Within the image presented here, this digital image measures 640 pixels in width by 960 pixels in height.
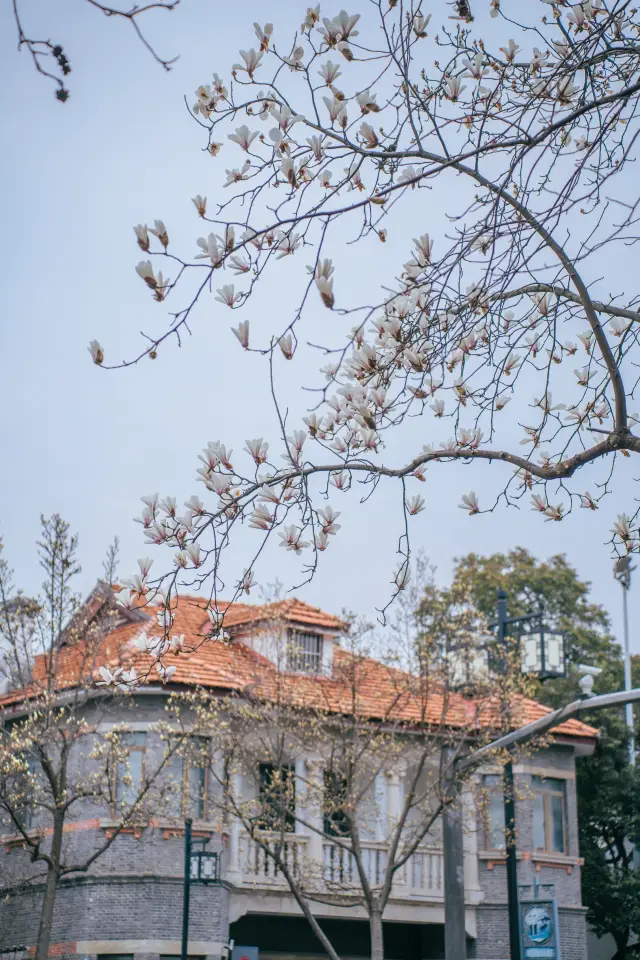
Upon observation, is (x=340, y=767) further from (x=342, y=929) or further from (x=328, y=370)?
(x=328, y=370)

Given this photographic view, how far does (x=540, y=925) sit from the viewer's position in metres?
18.3

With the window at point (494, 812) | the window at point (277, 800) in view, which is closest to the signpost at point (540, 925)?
the window at point (277, 800)

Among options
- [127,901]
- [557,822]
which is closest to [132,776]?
[127,901]

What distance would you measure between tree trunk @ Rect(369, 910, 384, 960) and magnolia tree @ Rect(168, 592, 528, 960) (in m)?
0.03

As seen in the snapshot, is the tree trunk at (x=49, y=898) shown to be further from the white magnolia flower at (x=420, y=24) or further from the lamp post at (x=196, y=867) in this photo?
the white magnolia flower at (x=420, y=24)

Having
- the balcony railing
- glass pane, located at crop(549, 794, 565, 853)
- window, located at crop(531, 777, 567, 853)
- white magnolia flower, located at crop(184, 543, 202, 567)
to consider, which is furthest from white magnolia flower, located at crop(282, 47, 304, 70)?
glass pane, located at crop(549, 794, 565, 853)

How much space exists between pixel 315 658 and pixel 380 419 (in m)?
18.4

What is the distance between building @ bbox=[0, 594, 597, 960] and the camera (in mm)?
22266

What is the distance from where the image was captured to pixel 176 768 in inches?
922

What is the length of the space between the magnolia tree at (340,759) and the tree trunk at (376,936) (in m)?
0.03

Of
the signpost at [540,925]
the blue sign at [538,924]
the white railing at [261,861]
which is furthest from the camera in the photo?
the white railing at [261,861]

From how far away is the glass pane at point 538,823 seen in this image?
2670 centimetres

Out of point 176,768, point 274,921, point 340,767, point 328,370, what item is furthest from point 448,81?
point 274,921

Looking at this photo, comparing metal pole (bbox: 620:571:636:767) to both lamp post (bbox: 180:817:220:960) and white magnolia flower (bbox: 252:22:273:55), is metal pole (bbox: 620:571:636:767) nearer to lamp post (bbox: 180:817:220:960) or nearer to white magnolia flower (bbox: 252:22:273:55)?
lamp post (bbox: 180:817:220:960)
